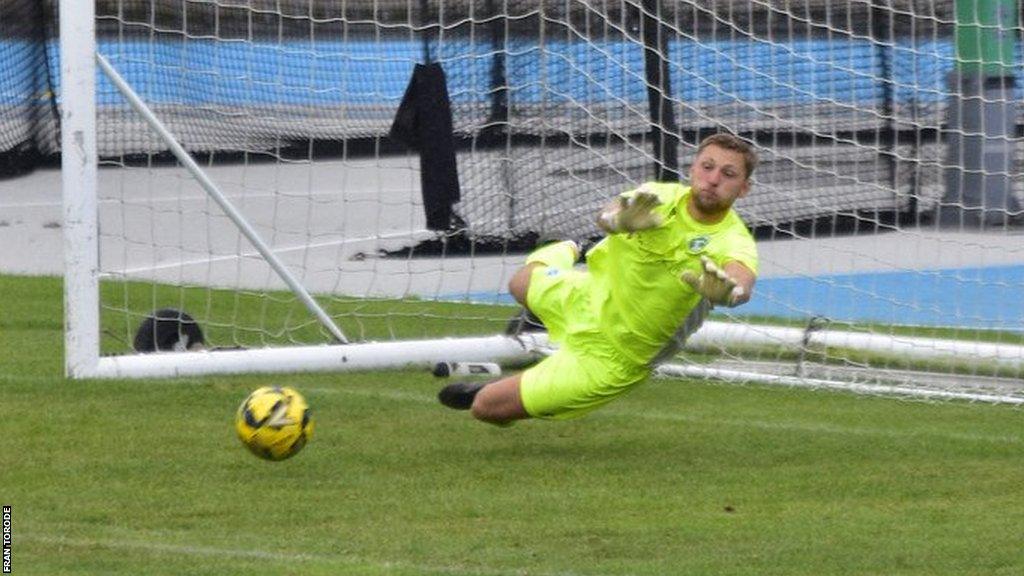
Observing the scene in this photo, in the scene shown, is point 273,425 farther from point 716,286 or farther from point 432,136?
point 432,136

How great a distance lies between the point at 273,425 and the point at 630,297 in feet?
5.39

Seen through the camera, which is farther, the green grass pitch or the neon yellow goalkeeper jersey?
the neon yellow goalkeeper jersey

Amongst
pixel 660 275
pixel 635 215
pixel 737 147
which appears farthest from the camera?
pixel 660 275

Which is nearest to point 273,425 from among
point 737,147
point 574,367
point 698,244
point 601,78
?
point 574,367

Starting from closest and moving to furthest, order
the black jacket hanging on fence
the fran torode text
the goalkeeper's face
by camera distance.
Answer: the fran torode text → the goalkeeper's face → the black jacket hanging on fence

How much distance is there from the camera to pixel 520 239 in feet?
36.4

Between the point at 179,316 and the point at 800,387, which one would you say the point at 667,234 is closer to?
the point at 800,387

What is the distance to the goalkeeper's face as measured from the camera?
25.0 ft

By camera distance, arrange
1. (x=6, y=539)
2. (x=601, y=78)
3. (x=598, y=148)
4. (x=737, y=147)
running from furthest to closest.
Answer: (x=598, y=148), (x=601, y=78), (x=737, y=147), (x=6, y=539)

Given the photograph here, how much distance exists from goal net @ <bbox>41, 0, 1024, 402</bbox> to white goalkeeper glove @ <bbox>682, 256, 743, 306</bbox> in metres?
2.60

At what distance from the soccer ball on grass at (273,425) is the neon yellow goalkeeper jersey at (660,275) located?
143cm

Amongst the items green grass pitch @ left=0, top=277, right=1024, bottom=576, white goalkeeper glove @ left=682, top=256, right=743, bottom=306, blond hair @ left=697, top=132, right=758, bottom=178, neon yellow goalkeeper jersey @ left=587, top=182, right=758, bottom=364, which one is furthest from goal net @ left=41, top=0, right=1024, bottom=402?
white goalkeeper glove @ left=682, top=256, right=743, bottom=306

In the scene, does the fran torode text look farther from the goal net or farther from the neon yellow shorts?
the goal net

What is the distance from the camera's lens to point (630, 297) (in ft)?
26.1
